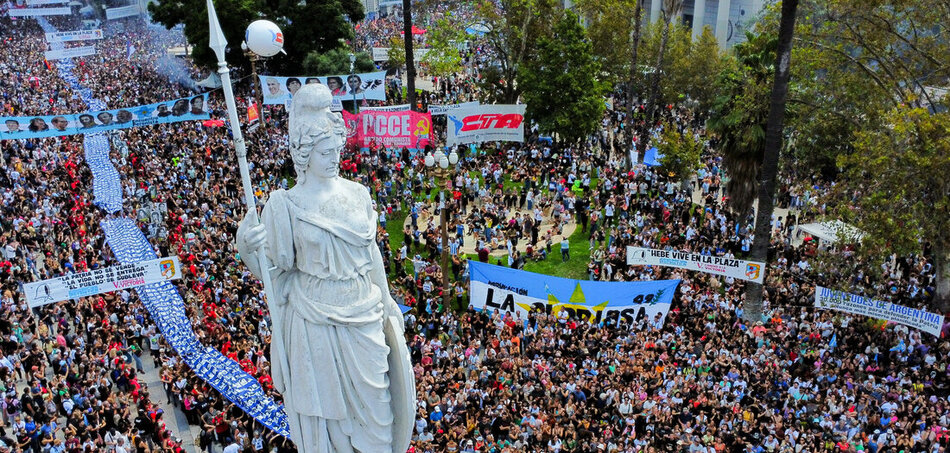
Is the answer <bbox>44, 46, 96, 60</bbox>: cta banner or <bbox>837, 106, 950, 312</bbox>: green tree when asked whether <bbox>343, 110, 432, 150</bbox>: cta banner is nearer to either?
<bbox>837, 106, 950, 312</bbox>: green tree

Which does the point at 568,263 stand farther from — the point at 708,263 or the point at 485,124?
the point at 485,124

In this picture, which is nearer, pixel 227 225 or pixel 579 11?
pixel 227 225

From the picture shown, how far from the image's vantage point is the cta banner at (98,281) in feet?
61.9

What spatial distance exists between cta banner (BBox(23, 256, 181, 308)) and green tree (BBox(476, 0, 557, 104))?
2297 cm

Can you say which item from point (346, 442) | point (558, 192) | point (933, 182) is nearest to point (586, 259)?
point (558, 192)

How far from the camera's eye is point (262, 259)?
22.1 ft

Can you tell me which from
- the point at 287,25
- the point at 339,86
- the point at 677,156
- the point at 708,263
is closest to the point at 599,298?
the point at 708,263

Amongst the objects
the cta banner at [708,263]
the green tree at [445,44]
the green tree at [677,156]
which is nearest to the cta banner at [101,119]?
the green tree at [445,44]

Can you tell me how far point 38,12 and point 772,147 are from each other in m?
63.7

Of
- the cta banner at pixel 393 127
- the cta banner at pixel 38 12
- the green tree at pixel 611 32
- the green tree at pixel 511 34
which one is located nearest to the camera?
the cta banner at pixel 393 127

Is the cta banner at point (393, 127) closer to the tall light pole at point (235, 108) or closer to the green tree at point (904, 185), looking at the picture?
the green tree at point (904, 185)

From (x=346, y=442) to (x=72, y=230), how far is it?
73.9ft

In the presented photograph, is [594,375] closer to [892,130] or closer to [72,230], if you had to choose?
[892,130]

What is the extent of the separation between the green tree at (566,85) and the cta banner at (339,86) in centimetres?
711
